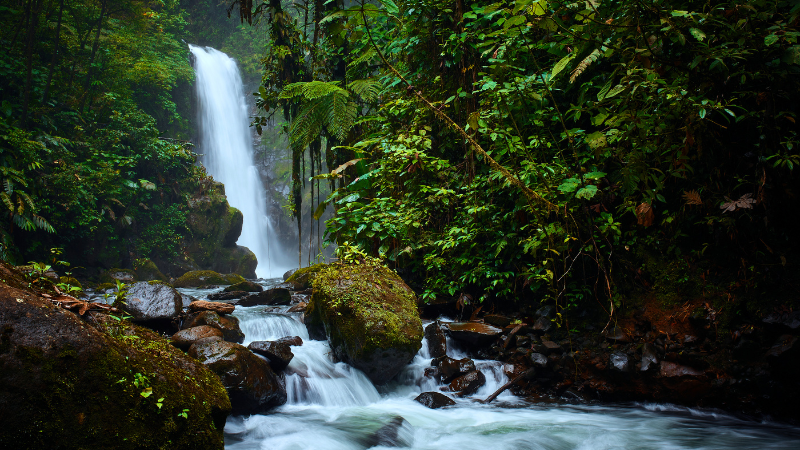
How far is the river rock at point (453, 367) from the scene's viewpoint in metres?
4.89

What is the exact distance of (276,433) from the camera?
13.0ft

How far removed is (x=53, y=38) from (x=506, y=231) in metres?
14.7

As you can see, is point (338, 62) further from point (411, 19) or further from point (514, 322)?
point (514, 322)

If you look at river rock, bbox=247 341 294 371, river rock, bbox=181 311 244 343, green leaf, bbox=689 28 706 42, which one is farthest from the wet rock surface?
green leaf, bbox=689 28 706 42

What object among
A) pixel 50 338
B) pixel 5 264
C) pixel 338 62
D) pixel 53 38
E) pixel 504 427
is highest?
pixel 53 38

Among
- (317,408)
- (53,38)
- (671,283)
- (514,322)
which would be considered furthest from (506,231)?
A: (53,38)

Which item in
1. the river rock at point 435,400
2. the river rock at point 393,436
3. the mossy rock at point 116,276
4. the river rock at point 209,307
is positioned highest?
the mossy rock at point 116,276

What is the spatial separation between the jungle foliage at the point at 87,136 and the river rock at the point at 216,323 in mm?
4387

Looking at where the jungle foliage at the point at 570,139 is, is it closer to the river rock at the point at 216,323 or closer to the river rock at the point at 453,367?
the river rock at the point at 453,367

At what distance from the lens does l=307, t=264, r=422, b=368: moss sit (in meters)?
4.60

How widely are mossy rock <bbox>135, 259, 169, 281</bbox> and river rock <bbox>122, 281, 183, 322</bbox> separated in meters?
10.2

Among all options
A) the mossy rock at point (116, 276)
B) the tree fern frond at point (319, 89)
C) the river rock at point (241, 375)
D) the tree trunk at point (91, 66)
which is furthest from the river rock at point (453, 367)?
the tree trunk at point (91, 66)

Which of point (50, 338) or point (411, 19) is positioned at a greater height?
point (411, 19)

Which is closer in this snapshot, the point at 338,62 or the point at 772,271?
the point at 772,271
